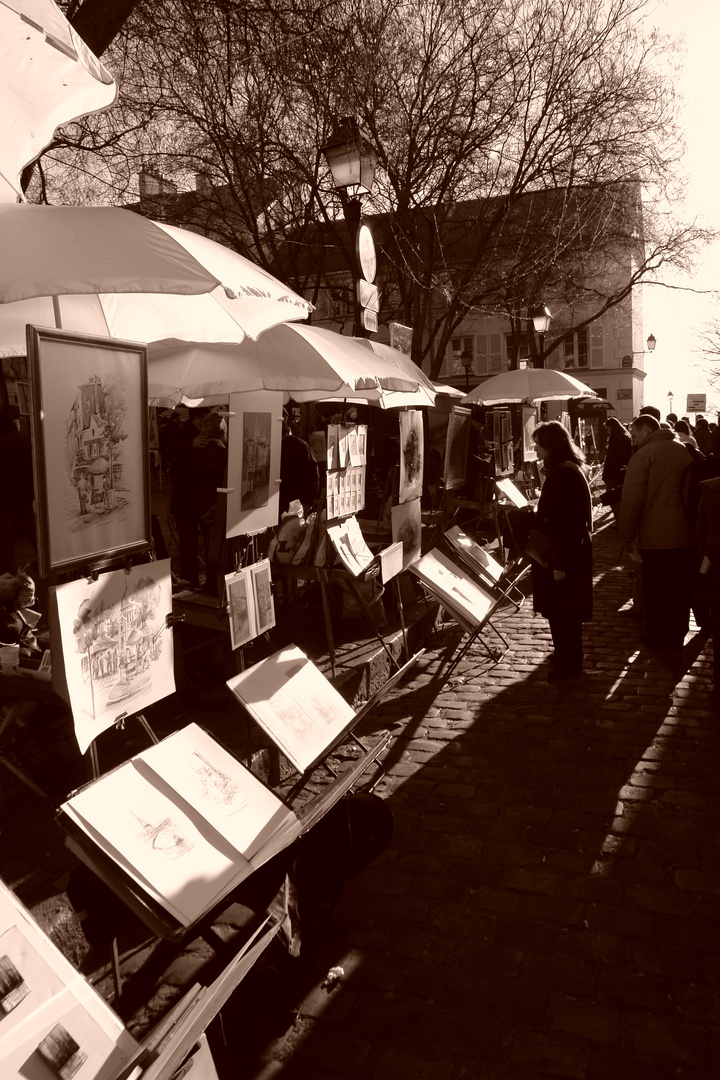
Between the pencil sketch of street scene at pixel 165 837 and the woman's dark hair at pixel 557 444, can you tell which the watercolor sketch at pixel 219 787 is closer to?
the pencil sketch of street scene at pixel 165 837

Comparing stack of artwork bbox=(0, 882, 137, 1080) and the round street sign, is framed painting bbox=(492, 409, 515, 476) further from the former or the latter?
stack of artwork bbox=(0, 882, 137, 1080)

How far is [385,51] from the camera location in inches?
507

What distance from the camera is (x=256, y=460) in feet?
15.7

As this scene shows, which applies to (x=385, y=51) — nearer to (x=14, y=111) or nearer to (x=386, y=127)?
(x=386, y=127)

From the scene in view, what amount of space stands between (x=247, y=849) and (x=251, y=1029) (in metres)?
0.59

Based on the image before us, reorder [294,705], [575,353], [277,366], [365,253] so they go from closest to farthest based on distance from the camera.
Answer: [294,705]
[277,366]
[365,253]
[575,353]

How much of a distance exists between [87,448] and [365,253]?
6.04 m

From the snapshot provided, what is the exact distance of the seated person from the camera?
427 cm

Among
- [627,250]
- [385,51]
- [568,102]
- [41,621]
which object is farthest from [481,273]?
[41,621]

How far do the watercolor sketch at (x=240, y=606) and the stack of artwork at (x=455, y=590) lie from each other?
2.14 metres

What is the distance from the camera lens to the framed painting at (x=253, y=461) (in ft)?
15.2

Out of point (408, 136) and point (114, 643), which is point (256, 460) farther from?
point (408, 136)

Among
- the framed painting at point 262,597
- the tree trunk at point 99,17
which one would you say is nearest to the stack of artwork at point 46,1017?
the framed painting at point 262,597

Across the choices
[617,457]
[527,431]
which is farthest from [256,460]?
[527,431]
